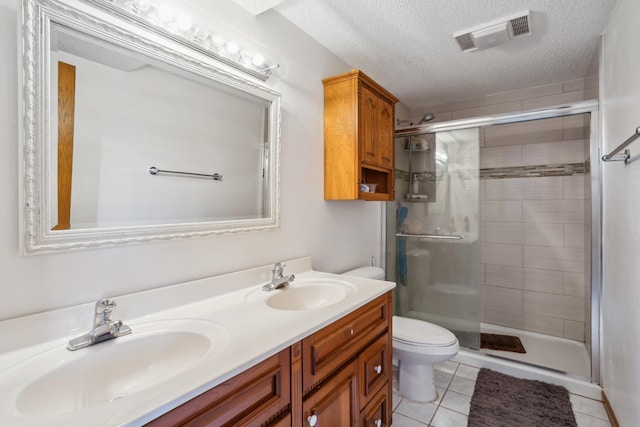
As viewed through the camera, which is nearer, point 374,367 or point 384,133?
point 374,367

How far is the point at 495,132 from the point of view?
2961 millimetres

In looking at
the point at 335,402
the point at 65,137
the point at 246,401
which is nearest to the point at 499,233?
the point at 335,402

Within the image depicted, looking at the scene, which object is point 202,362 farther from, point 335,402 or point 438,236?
point 438,236

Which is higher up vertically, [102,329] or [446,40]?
[446,40]

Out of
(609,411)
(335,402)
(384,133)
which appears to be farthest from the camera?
(384,133)

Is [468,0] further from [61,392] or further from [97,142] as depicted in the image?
[61,392]

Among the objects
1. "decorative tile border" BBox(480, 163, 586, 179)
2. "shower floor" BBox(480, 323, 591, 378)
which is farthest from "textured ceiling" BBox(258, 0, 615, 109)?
"shower floor" BBox(480, 323, 591, 378)

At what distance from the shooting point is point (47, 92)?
3.01 ft

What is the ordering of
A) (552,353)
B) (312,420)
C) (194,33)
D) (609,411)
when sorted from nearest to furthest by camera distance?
(312,420), (194,33), (609,411), (552,353)

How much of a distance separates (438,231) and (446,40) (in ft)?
4.52

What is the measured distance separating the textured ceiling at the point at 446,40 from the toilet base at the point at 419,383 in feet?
6.52

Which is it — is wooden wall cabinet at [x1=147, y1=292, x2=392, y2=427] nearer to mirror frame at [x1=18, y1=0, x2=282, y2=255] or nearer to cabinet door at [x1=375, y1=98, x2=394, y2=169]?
mirror frame at [x1=18, y1=0, x2=282, y2=255]

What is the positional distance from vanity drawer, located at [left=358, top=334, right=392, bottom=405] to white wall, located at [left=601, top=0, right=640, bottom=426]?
1.02 metres

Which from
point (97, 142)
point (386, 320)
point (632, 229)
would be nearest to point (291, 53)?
point (97, 142)
